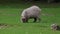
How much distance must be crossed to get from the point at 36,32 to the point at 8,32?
5.02 feet

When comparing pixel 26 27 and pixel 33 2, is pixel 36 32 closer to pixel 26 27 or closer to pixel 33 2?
pixel 26 27

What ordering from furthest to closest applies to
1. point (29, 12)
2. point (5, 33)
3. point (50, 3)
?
point (50, 3)
point (29, 12)
point (5, 33)

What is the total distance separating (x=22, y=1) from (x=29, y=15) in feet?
75.4

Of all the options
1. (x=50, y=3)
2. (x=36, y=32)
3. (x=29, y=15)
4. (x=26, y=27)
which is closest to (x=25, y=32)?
(x=36, y=32)

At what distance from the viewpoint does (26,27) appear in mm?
16297

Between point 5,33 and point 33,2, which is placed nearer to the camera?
point 5,33

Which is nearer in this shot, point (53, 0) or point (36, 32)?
point (36, 32)

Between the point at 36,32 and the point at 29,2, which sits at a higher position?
the point at 29,2

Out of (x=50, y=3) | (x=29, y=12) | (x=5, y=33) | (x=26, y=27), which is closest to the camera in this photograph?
(x=5, y=33)

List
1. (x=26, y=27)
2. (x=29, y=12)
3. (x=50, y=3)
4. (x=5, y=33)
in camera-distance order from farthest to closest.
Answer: (x=50, y=3) → (x=29, y=12) → (x=26, y=27) → (x=5, y=33)

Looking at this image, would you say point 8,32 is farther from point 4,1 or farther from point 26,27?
point 4,1

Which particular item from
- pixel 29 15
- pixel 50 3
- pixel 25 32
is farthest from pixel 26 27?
pixel 50 3

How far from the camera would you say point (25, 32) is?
14445 mm

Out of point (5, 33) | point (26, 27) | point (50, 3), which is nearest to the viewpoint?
point (5, 33)
